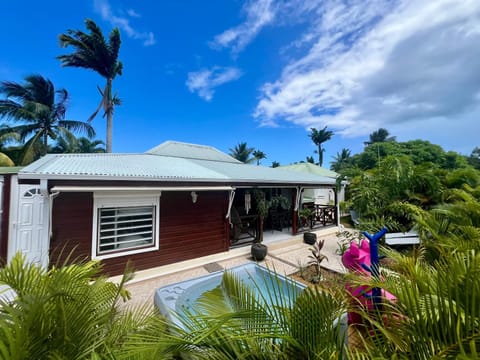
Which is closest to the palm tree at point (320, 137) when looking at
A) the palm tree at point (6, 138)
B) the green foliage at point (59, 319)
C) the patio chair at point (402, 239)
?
the patio chair at point (402, 239)

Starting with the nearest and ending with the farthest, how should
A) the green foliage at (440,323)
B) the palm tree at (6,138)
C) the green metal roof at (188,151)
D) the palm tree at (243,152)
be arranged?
the green foliage at (440,323)
the green metal roof at (188,151)
the palm tree at (6,138)
the palm tree at (243,152)

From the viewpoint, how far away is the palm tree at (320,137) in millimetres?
37909

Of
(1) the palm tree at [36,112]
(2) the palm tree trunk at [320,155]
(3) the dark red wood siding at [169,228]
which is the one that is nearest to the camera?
(3) the dark red wood siding at [169,228]

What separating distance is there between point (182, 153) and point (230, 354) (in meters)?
11.7

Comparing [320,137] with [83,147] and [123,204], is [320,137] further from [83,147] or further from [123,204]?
[83,147]

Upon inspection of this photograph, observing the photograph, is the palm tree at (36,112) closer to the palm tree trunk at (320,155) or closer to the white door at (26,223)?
the white door at (26,223)

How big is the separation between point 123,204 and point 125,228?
730mm

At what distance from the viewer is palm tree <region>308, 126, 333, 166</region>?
37.9m

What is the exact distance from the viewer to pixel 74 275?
2.05 meters

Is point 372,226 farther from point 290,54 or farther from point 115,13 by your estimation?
point 115,13

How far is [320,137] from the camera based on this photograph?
38.4 meters

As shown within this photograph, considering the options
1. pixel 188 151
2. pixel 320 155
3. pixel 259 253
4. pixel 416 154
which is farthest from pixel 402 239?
pixel 320 155

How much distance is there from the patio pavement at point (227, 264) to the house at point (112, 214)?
278 mm

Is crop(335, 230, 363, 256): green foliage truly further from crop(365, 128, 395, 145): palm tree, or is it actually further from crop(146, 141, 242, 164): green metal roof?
crop(365, 128, 395, 145): palm tree
